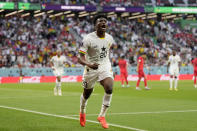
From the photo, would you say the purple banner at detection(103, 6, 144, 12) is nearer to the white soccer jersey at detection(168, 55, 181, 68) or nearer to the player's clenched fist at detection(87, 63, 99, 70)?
the white soccer jersey at detection(168, 55, 181, 68)

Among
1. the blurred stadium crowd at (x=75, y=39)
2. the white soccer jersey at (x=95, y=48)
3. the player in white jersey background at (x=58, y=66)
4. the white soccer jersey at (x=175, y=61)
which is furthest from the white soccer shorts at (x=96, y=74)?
the blurred stadium crowd at (x=75, y=39)

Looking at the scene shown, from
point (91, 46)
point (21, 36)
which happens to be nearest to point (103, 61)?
point (91, 46)

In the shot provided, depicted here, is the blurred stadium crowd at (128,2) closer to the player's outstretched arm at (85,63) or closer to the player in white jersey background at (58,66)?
the player in white jersey background at (58,66)

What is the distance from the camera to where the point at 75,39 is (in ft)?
163

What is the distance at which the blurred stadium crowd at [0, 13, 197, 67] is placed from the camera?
44250 mm

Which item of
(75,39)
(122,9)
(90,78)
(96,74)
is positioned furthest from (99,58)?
(122,9)

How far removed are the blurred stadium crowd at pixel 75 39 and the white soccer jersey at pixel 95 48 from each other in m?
32.3

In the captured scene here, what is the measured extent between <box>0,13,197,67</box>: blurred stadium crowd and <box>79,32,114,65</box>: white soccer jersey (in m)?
32.3

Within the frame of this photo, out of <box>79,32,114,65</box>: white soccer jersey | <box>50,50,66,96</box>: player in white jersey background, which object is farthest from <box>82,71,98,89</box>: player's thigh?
<box>50,50,66,96</box>: player in white jersey background

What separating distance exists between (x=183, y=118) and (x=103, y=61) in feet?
10.1

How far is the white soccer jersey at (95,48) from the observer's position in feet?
33.2

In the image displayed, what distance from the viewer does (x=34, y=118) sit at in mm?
11789

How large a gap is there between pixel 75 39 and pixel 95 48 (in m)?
39.6

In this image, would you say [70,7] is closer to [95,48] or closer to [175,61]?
[175,61]
